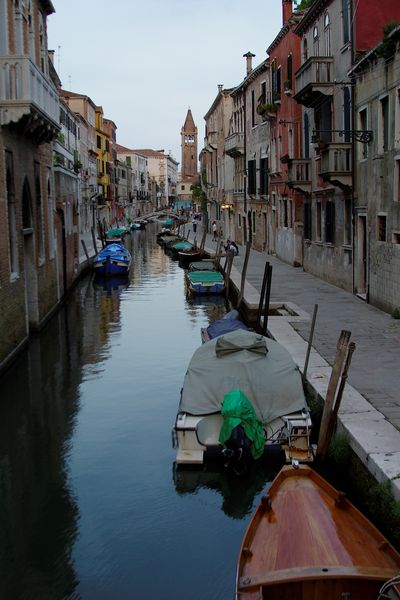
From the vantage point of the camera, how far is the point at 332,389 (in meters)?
8.30

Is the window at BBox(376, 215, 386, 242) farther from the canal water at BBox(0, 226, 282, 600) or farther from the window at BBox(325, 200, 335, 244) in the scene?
the canal water at BBox(0, 226, 282, 600)

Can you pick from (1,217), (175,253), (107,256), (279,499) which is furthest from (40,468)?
(175,253)

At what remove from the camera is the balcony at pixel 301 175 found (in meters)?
23.9

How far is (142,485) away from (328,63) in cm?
1456

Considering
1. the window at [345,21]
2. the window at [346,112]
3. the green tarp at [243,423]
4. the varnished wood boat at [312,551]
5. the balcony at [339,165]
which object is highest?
the window at [345,21]

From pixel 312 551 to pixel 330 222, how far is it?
16.1 metres

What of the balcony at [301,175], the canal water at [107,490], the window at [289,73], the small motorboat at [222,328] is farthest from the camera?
the window at [289,73]

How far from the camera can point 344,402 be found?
931 cm

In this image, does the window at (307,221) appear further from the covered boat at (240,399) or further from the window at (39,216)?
the covered boat at (240,399)

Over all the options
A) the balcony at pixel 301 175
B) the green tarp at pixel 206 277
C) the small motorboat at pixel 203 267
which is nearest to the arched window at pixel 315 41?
the balcony at pixel 301 175

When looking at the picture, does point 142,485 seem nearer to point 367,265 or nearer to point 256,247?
point 367,265

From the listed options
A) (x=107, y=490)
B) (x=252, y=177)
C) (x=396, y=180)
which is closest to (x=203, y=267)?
(x=252, y=177)

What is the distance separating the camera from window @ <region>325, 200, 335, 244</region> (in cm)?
2096

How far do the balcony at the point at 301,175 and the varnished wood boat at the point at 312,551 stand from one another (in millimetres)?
17625
